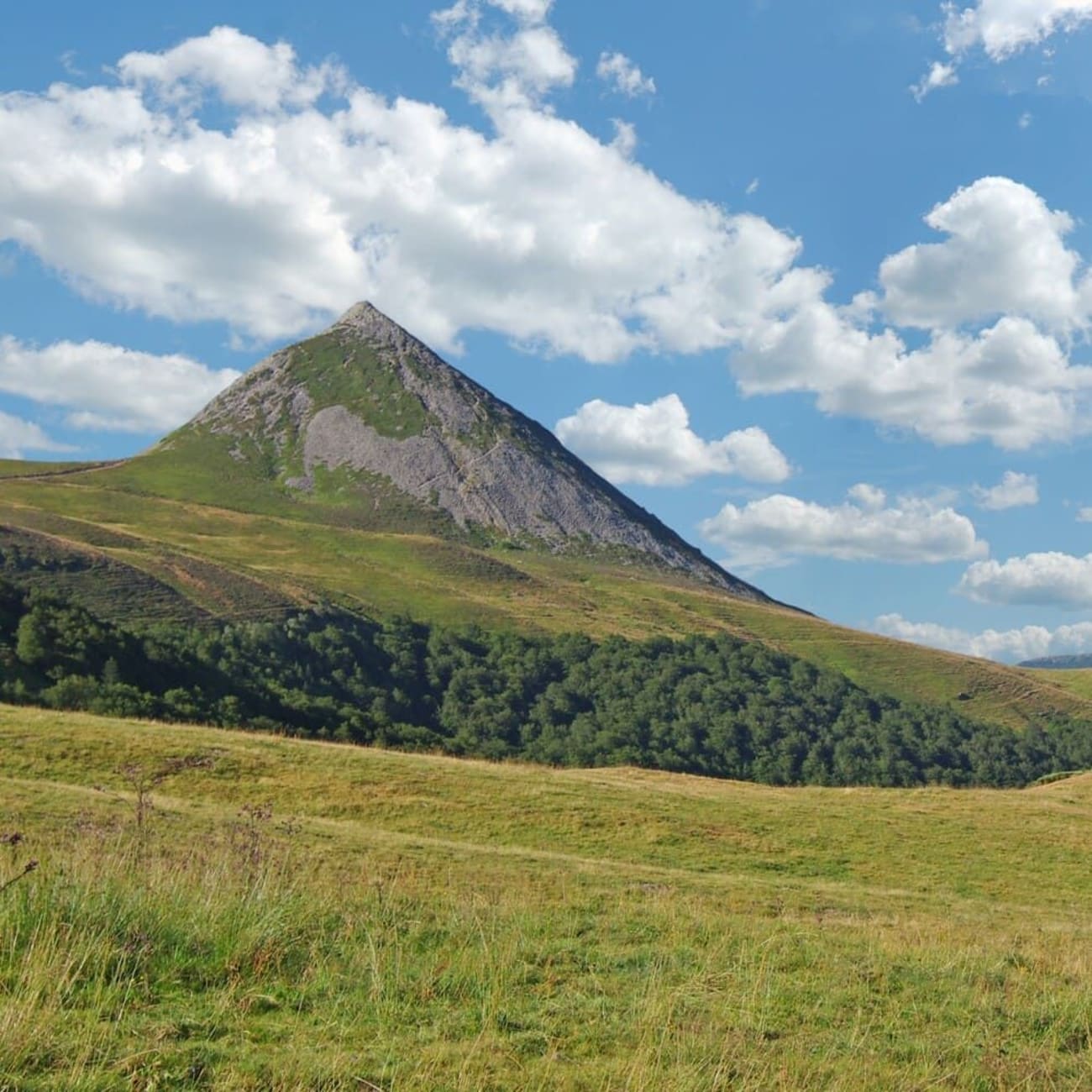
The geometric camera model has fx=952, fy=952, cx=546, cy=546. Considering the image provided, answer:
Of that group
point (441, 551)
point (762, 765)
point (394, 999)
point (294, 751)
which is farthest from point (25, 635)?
point (441, 551)

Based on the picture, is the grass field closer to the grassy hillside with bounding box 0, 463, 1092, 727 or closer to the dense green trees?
the dense green trees

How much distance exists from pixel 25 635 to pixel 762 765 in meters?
92.6

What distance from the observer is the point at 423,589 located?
16525cm

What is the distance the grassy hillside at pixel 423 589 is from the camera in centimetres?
13675

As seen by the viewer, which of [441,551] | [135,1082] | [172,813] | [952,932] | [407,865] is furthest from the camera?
[441,551]

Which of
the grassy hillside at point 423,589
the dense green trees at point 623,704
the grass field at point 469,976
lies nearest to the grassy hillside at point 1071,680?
the grassy hillside at point 423,589

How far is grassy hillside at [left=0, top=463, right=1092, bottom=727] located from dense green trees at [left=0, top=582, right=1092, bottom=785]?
25.9 ft

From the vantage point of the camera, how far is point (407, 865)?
1927cm

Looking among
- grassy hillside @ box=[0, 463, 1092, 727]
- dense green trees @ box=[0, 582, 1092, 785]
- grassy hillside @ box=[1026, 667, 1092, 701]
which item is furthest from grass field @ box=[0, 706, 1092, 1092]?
grassy hillside @ box=[1026, 667, 1092, 701]

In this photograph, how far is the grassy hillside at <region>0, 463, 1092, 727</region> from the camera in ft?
449

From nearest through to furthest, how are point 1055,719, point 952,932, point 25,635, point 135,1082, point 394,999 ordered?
1. point 135,1082
2. point 394,999
3. point 952,932
4. point 25,635
5. point 1055,719

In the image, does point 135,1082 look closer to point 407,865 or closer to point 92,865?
point 92,865

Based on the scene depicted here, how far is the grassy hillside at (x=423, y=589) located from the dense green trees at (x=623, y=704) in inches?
311

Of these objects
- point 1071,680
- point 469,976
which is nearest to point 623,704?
point 1071,680
